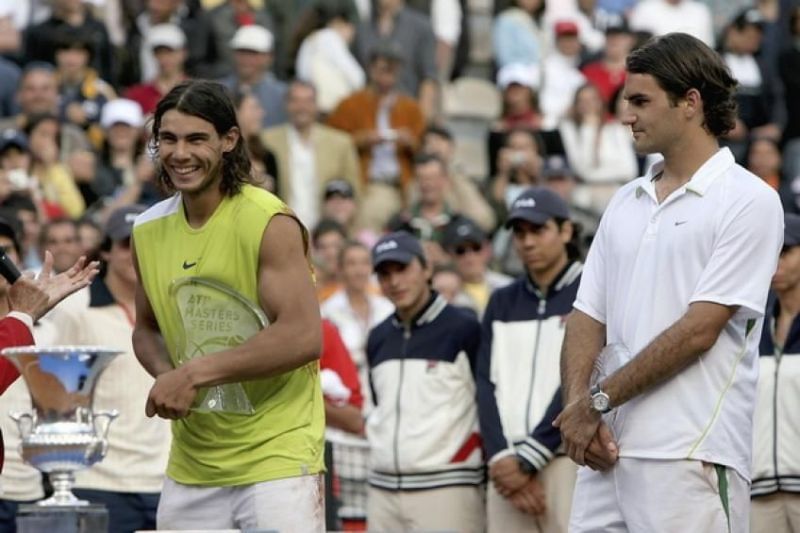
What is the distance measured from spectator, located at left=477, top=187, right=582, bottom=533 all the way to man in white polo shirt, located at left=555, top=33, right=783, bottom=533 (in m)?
2.65

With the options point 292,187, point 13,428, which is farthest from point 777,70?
point 13,428

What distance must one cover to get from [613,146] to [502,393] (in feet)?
27.1

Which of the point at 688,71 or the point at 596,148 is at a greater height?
the point at 596,148

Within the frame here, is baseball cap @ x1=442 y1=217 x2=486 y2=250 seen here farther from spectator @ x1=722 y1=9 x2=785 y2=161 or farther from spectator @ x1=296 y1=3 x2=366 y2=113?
spectator @ x1=722 y1=9 x2=785 y2=161

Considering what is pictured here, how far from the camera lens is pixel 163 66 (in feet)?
55.8

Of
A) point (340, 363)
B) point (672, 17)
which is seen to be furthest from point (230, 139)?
point (672, 17)

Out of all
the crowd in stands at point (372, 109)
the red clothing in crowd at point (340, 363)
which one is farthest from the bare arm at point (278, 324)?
the crowd in stands at point (372, 109)

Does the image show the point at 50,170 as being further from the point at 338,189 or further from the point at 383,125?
the point at 383,125

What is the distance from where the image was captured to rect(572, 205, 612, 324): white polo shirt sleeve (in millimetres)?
6676

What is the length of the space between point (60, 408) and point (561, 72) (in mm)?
12941

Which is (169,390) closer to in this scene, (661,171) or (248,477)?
(248,477)

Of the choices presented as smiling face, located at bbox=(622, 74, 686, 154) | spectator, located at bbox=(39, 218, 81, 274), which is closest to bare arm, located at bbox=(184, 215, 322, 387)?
smiling face, located at bbox=(622, 74, 686, 154)

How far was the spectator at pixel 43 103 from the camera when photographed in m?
15.6

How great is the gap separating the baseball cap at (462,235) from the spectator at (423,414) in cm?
330
